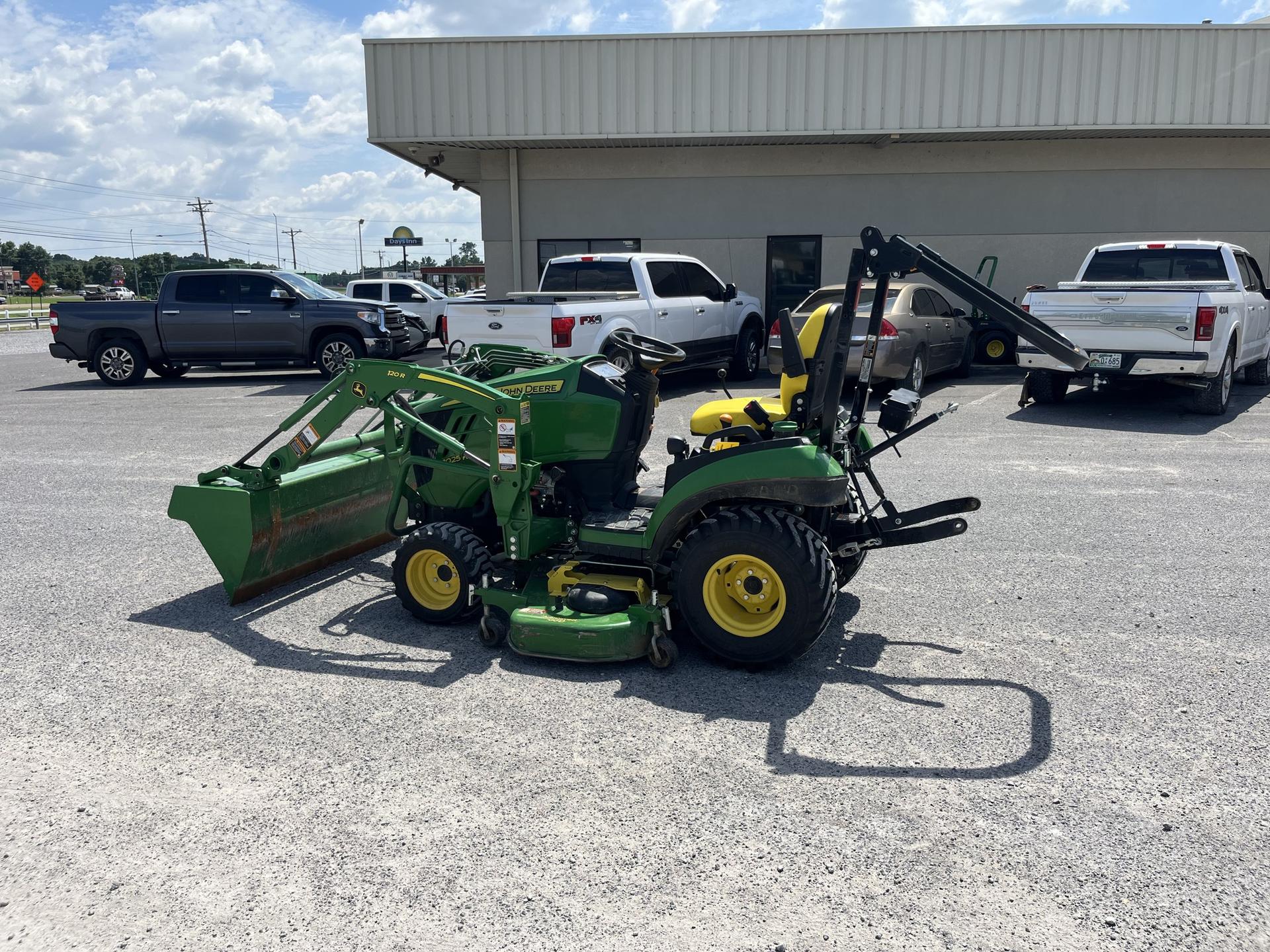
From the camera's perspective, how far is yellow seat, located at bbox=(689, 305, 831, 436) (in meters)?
5.21

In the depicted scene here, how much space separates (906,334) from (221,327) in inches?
455

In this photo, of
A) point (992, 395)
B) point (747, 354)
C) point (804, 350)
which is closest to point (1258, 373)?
point (992, 395)

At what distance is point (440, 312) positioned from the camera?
25672 mm

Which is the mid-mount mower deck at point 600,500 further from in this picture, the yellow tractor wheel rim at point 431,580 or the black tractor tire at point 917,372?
the black tractor tire at point 917,372

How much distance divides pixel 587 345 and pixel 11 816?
9.55m

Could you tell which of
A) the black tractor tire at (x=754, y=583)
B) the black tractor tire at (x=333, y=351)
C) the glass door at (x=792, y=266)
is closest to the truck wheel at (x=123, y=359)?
the black tractor tire at (x=333, y=351)

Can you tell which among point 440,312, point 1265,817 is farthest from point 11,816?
point 440,312

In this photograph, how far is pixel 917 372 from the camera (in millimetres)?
13156

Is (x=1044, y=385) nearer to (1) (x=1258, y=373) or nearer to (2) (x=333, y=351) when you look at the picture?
(1) (x=1258, y=373)

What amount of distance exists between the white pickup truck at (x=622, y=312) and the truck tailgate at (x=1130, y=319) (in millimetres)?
5129

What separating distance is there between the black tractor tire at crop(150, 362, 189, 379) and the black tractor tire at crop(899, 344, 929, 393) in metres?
12.8

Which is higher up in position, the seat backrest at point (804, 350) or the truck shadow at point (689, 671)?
the seat backrest at point (804, 350)

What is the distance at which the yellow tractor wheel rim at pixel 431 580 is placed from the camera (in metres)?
5.39

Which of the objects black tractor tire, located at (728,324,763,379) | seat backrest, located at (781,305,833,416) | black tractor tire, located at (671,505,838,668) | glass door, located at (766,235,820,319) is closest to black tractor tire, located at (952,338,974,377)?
black tractor tire, located at (728,324,763,379)
